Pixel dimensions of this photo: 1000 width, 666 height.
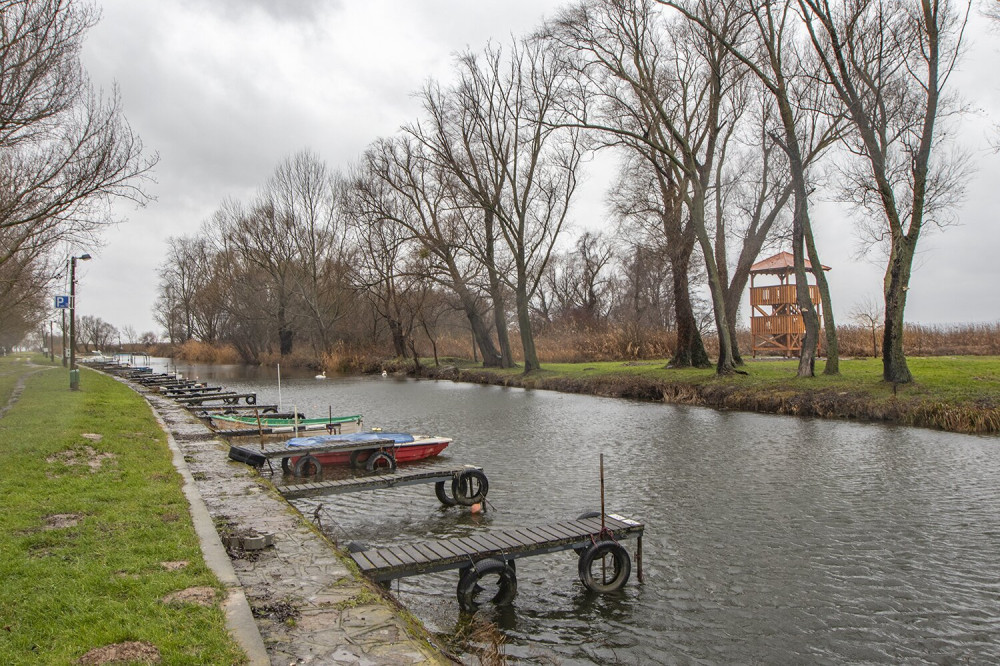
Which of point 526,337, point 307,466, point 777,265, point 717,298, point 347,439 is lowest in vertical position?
point 307,466

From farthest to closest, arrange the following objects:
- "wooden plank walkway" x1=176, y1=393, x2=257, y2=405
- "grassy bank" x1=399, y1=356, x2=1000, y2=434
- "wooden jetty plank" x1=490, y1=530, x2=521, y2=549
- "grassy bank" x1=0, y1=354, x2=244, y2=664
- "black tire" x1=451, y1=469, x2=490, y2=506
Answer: "wooden plank walkway" x1=176, y1=393, x2=257, y2=405
"grassy bank" x1=399, y1=356, x2=1000, y2=434
"black tire" x1=451, y1=469, x2=490, y2=506
"wooden jetty plank" x1=490, y1=530, x2=521, y2=549
"grassy bank" x1=0, y1=354, x2=244, y2=664

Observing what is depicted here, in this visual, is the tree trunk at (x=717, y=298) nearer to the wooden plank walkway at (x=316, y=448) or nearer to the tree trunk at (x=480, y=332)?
the wooden plank walkway at (x=316, y=448)

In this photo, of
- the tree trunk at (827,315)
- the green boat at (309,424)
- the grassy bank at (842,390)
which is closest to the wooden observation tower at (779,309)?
the grassy bank at (842,390)

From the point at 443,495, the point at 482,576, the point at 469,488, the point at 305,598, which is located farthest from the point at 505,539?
the point at 469,488

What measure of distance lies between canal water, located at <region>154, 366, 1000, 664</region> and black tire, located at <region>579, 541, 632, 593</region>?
0.39 ft

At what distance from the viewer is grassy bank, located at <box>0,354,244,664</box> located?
4371mm

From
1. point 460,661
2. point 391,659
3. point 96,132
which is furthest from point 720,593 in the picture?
point 96,132

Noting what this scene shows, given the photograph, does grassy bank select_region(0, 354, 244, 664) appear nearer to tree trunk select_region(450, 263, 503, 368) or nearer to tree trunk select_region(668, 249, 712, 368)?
tree trunk select_region(668, 249, 712, 368)

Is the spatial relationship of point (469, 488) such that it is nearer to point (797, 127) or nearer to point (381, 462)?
point (381, 462)

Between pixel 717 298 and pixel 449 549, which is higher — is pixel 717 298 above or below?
above

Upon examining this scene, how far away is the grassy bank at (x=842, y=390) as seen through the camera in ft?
52.7

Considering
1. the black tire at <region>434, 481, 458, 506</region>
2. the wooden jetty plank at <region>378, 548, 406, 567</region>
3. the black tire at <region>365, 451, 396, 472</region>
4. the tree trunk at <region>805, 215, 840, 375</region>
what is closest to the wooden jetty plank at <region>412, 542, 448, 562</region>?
the wooden jetty plank at <region>378, 548, 406, 567</region>

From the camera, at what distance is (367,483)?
10.3 meters

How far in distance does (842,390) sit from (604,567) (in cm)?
1452
